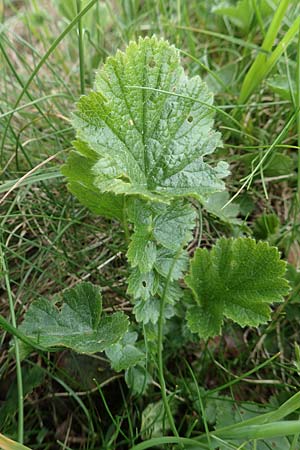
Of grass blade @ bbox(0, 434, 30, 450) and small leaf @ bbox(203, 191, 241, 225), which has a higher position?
grass blade @ bbox(0, 434, 30, 450)

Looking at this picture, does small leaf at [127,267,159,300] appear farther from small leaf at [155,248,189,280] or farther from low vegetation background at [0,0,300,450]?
low vegetation background at [0,0,300,450]

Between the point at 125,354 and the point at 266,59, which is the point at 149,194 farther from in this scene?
the point at 266,59

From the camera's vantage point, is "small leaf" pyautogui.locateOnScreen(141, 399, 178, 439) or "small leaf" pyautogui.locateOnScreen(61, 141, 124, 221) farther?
"small leaf" pyautogui.locateOnScreen(141, 399, 178, 439)

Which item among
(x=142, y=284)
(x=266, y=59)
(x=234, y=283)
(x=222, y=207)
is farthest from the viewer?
(x=266, y=59)

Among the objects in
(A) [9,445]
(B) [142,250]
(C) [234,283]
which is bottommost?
(C) [234,283]

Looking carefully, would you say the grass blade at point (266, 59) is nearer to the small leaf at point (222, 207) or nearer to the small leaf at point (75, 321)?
the small leaf at point (222, 207)

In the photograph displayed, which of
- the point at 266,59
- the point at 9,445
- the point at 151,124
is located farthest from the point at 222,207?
the point at 9,445

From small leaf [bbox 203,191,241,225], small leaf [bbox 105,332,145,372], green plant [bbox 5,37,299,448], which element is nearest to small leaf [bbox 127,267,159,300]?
green plant [bbox 5,37,299,448]

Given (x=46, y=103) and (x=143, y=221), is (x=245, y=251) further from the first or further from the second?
(x=46, y=103)
